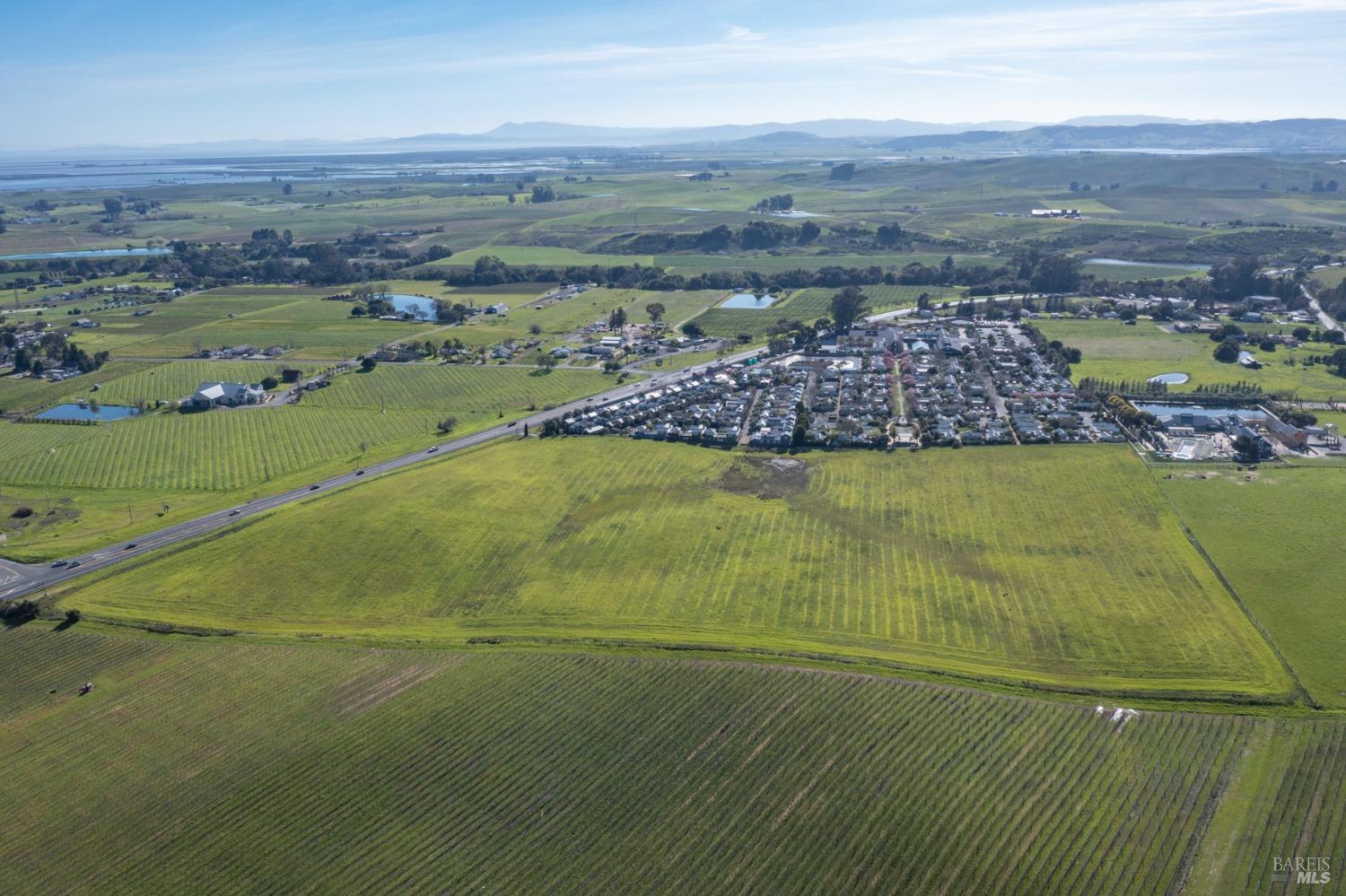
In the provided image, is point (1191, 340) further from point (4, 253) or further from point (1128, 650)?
point (4, 253)

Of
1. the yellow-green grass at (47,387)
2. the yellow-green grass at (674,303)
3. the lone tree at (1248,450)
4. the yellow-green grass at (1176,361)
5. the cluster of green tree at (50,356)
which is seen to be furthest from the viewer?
the yellow-green grass at (674,303)

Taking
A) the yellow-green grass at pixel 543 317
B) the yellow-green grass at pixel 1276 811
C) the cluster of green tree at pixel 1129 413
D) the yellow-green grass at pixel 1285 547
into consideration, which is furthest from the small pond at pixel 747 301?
the yellow-green grass at pixel 1276 811

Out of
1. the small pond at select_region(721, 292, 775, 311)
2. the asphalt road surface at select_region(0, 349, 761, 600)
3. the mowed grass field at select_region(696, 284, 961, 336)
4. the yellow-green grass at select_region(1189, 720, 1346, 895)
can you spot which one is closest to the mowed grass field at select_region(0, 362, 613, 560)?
the asphalt road surface at select_region(0, 349, 761, 600)

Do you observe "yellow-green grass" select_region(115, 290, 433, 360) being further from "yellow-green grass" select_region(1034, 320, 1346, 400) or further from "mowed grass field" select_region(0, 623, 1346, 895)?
"yellow-green grass" select_region(1034, 320, 1346, 400)

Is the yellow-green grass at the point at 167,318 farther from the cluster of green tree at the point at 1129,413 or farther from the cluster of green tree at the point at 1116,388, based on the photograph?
the cluster of green tree at the point at 1129,413

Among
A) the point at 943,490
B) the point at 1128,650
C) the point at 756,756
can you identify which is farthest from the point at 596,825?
the point at 943,490

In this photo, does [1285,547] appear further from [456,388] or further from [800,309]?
[800,309]

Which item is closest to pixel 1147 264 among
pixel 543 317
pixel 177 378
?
pixel 543 317
